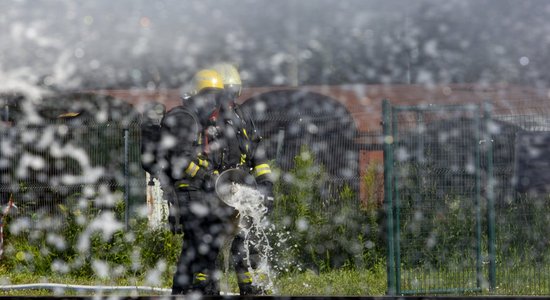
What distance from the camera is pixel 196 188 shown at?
5.89 metres

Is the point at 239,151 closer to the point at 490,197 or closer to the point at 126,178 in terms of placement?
the point at 490,197

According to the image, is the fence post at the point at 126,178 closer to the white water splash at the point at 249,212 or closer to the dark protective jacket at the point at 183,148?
the white water splash at the point at 249,212

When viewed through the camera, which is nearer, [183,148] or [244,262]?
[183,148]

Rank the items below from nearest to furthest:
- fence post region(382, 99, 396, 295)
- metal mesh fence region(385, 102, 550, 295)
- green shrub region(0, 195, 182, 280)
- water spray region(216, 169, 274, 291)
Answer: water spray region(216, 169, 274, 291) → fence post region(382, 99, 396, 295) → metal mesh fence region(385, 102, 550, 295) → green shrub region(0, 195, 182, 280)

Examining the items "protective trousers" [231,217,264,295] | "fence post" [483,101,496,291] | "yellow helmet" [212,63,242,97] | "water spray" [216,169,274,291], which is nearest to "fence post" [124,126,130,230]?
"water spray" [216,169,274,291]

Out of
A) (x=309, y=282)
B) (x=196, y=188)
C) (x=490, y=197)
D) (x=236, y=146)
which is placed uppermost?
(x=236, y=146)

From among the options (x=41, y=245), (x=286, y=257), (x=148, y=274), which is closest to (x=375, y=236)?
(x=286, y=257)

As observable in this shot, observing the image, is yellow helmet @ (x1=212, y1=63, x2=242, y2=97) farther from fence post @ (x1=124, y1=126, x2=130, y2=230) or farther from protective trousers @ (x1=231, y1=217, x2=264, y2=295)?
fence post @ (x1=124, y1=126, x2=130, y2=230)

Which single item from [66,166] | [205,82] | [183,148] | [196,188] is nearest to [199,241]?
[196,188]

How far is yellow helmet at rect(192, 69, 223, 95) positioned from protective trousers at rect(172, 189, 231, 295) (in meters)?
0.77

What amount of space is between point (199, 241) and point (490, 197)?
2.81m

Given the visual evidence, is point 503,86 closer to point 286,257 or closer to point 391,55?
point 391,55

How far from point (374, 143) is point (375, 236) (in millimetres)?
1131

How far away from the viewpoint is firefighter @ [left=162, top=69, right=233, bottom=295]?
5.72 metres
